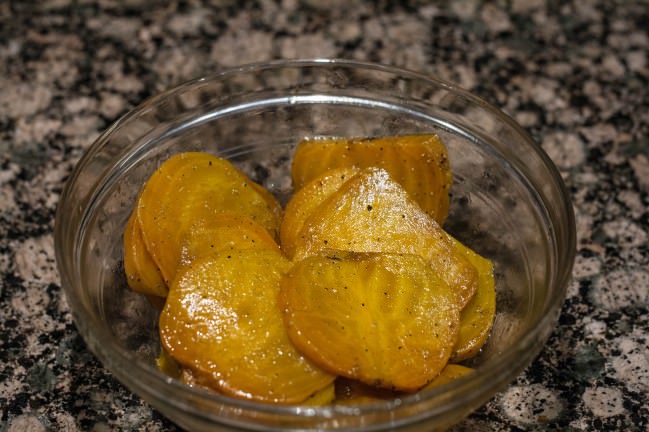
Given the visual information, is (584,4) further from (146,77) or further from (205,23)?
(146,77)

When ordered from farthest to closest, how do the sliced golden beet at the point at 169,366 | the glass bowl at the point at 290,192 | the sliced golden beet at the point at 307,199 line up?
the sliced golden beet at the point at 307,199
the sliced golden beet at the point at 169,366
the glass bowl at the point at 290,192

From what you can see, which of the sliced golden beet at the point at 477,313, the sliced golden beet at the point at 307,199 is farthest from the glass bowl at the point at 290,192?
the sliced golden beet at the point at 307,199

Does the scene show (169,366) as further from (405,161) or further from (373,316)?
(405,161)

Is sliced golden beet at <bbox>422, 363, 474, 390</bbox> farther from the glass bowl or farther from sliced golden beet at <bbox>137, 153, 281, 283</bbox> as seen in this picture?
sliced golden beet at <bbox>137, 153, 281, 283</bbox>

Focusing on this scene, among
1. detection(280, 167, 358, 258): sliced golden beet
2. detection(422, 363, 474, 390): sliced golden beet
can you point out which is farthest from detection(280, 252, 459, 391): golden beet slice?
detection(280, 167, 358, 258): sliced golden beet

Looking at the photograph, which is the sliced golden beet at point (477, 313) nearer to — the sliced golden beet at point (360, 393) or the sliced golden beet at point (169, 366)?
the sliced golden beet at point (360, 393)

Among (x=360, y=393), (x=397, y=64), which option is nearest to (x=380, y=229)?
(x=360, y=393)
